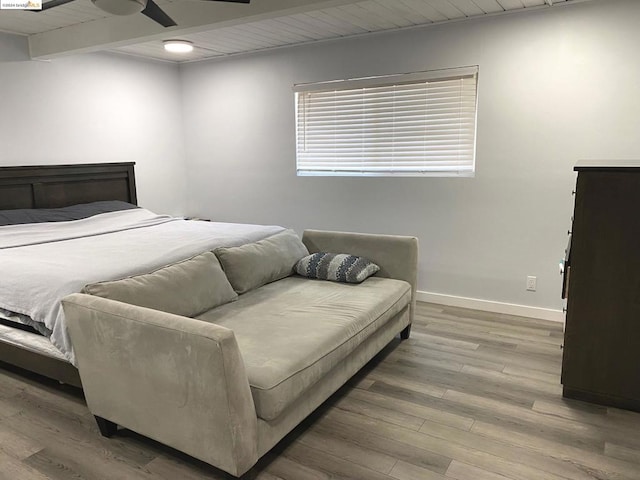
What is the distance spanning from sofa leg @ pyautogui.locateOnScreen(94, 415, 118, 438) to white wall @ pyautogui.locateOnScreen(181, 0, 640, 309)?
2706 millimetres

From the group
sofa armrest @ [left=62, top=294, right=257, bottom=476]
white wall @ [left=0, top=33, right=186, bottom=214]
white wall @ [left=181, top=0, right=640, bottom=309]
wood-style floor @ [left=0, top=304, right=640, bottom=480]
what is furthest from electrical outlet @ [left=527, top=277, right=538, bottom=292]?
white wall @ [left=0, top=33, right=186, bottom=214]

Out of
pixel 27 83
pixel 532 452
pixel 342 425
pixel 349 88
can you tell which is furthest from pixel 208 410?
pixel 27 83

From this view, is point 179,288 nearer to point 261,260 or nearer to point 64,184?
point 261,260

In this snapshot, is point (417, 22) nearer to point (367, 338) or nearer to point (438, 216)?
point (438, 216)

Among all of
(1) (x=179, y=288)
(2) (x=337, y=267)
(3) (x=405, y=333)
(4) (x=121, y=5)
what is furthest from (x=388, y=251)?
(4) (x=121, y=5)

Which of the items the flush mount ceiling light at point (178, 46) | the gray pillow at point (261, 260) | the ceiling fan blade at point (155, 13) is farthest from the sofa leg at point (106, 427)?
the flush mount ceiling light at point (178, 46)

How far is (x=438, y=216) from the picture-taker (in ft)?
13.1

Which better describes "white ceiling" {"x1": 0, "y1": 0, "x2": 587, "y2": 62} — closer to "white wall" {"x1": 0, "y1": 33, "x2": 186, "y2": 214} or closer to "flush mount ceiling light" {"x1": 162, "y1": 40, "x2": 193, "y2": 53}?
"flush mount ceiling light" {"x1": 162, "y1": 40, "x2": 193, "y2": 53}

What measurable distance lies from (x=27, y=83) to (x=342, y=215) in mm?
2896

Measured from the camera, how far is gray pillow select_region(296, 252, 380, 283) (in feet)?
10.3

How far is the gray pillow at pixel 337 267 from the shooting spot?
3.14 meters

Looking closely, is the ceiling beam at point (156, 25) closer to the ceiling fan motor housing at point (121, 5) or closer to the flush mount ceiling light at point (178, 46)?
the flush mount ceiling light at point (178, 46)

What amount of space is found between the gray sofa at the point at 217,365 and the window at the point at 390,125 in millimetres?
1786

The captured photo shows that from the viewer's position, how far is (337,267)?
3.19 meters
